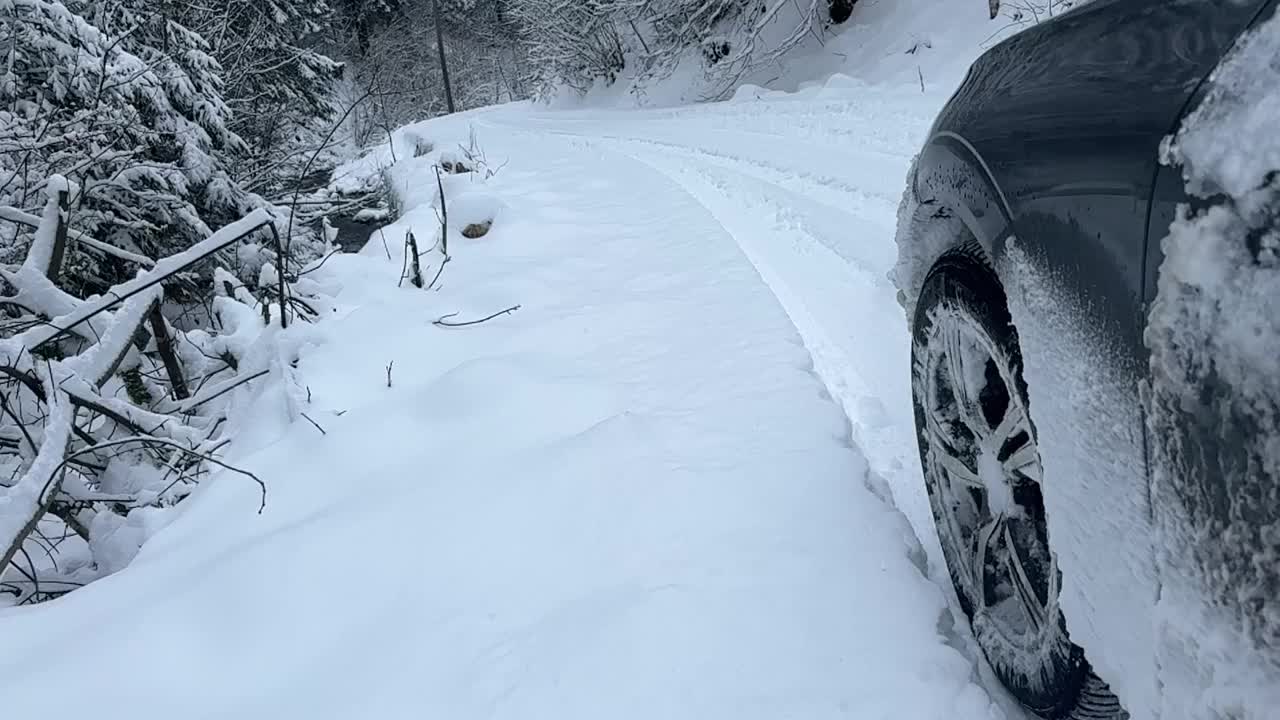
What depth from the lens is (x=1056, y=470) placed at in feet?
3.50

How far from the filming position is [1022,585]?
1293 mm

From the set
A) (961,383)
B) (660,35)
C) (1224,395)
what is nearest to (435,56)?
(660,35)

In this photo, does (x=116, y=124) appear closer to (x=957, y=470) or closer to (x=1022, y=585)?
(x=957, y=470)

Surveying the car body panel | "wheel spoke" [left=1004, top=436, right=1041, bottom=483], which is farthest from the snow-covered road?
the car body panel

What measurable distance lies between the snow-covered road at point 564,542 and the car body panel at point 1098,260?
61 centimetres

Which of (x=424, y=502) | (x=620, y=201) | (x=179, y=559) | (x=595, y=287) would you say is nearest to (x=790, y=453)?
(x=424, y=502)

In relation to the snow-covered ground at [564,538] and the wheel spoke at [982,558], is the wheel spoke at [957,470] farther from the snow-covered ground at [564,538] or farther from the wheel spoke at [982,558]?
the snow-covered ground at [564,538]

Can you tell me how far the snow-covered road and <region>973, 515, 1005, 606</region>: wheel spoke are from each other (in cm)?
17

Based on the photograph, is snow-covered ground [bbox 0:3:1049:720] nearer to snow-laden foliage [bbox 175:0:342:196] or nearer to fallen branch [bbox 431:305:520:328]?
fallen branch [bbox 431:305:520:328]

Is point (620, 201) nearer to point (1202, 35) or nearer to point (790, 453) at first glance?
point (790, 453)

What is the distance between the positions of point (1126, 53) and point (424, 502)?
78.2 inches

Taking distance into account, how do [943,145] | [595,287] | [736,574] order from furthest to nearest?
[595,287], [736,574], [943,145]

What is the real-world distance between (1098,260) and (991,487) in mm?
577

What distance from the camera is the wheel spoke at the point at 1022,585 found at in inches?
48.8
